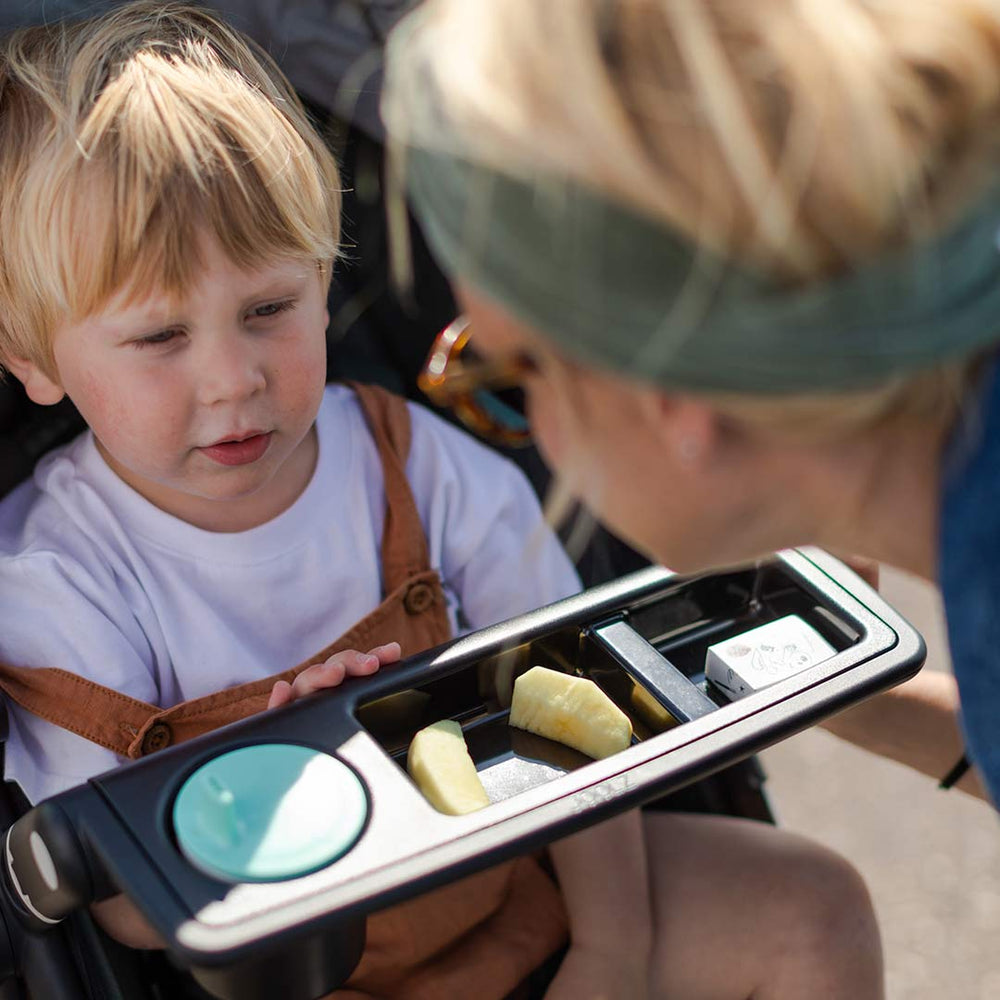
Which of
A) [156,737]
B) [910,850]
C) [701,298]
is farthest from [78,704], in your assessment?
[910,850]

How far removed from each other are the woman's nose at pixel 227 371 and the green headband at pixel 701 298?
1.49 feet

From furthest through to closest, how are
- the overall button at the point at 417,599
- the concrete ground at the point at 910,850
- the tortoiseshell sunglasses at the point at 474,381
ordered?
the concrete ground at the point at 910,850 → the overall button at the point at 417,599 → the tortoiseshell sunglasses at the point at 474,381

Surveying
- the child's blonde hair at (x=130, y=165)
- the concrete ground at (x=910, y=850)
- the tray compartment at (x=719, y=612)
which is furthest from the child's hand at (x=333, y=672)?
the concrete ground at (x=910, y=850)

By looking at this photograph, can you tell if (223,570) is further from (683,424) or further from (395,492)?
(683,424)

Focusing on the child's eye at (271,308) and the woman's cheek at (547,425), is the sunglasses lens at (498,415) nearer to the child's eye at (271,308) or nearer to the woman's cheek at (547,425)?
the woman's cheek at (547,425)

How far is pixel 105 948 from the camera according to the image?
98cm

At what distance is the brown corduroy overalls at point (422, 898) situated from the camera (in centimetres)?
102

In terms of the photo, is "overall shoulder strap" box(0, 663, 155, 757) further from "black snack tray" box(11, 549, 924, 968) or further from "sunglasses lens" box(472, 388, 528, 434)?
"sunglasses lens" box(472, 388, 528, 434)

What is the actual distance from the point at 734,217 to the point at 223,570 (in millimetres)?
736

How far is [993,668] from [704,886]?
56 centimetres

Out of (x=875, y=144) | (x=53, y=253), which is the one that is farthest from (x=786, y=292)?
(x=53, y=253)

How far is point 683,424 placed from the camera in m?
0.62

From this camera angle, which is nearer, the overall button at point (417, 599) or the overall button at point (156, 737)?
the overall button at point (156, 737)

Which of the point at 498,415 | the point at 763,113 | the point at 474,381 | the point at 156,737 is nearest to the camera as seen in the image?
the point at 763,113
